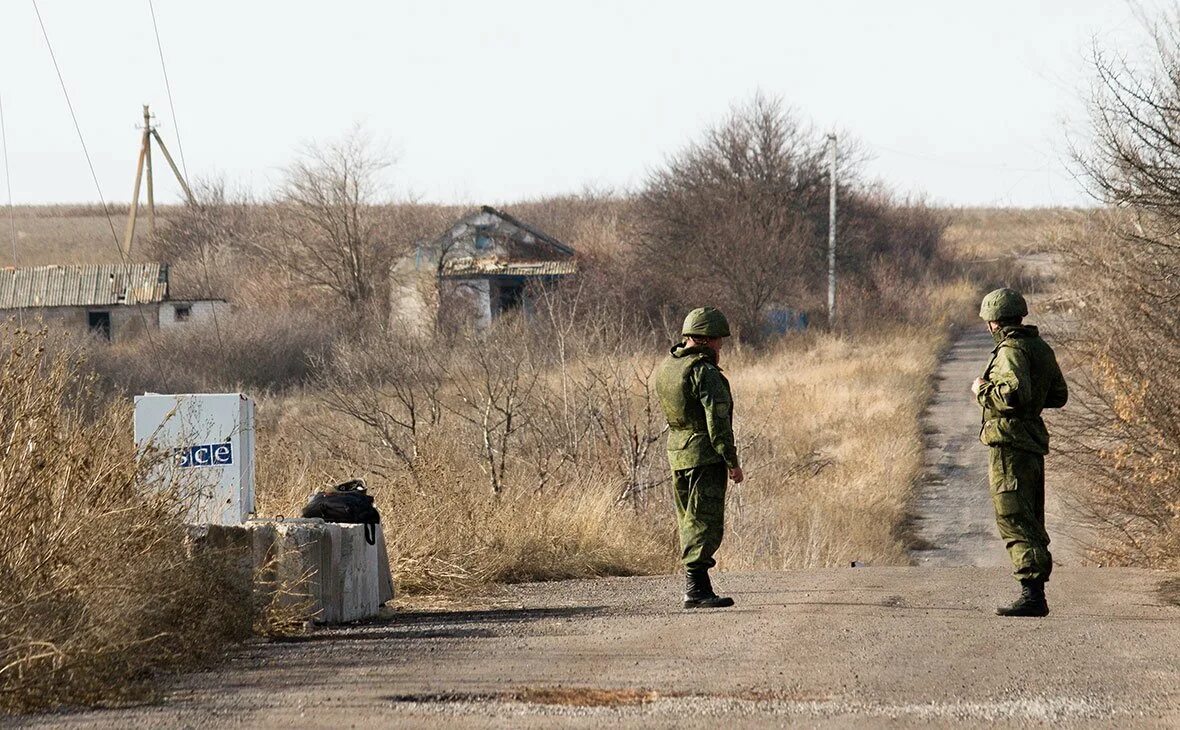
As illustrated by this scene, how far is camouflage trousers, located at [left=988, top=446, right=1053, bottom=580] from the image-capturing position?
9.08m

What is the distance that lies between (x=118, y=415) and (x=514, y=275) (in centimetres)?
4819

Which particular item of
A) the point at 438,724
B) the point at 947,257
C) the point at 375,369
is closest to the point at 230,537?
the point at 438,724

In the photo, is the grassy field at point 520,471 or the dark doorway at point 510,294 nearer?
the grassy field at point 520,471

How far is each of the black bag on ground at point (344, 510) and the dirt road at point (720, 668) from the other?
695mm

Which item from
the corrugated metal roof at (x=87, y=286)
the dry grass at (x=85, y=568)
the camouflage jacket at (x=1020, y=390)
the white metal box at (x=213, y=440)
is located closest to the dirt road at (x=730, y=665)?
the dry grass at (x=85, y=568)

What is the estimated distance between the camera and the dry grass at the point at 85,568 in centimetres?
650

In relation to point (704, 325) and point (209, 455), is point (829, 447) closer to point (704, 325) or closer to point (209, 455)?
point (704, 325)

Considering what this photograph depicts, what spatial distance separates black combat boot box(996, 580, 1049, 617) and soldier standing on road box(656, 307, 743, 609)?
1.75 metres

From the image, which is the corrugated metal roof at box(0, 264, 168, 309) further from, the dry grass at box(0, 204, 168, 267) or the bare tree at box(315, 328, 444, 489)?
the bare tree at box(315, 328, 444, 489)

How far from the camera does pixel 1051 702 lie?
629 cm

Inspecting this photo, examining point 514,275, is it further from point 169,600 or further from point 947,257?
point 169,600

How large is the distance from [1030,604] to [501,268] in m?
48.4

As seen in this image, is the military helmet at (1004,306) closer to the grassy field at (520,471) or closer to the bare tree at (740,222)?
the grassy field at (520,471)

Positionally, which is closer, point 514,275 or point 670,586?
point 670,586
